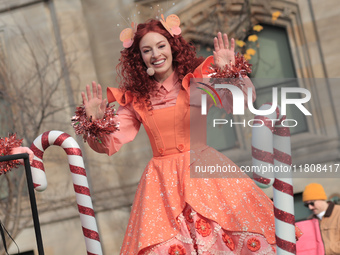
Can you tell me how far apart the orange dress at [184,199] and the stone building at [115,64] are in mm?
3887

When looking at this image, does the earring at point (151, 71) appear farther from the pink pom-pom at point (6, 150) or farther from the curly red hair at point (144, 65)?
the pink pom-pom at point (6, 150)

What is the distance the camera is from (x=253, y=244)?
3.13 m

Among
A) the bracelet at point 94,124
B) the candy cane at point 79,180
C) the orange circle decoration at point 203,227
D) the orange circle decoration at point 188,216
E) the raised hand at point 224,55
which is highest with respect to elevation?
the raised hand at point 224,55

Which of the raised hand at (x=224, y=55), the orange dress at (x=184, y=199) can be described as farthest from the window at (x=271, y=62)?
the raised hand at (x=224, y=55)

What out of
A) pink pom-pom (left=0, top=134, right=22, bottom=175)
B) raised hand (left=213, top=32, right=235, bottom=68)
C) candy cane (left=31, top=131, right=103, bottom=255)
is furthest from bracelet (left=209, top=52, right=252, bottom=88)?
pink pom-pom (left=0, top=134, right=22, bottom=175)

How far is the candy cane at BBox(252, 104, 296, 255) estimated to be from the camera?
277cm

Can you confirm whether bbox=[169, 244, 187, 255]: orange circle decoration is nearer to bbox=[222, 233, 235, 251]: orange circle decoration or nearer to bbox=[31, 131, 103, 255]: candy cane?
bbox=[222, 233, 235, 251]: orange circle decoration

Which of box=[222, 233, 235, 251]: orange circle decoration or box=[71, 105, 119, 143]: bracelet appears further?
box=[71, 105, 119, 143]: bracelet

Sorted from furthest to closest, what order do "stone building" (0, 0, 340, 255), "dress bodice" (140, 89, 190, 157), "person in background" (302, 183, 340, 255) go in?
"stone building" (0, 0, 340, 255)
"person in background" (302, 183, 340, 255)
"dress bodice" (140, 89, 190, 157)

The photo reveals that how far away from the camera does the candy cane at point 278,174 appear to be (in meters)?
2.77

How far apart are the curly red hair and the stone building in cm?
370

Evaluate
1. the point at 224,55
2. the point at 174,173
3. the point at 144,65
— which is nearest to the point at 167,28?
the point at 144,65

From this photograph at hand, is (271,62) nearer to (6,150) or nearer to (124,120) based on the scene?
(124,120)

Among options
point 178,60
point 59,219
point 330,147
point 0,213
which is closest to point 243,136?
point 330,147
